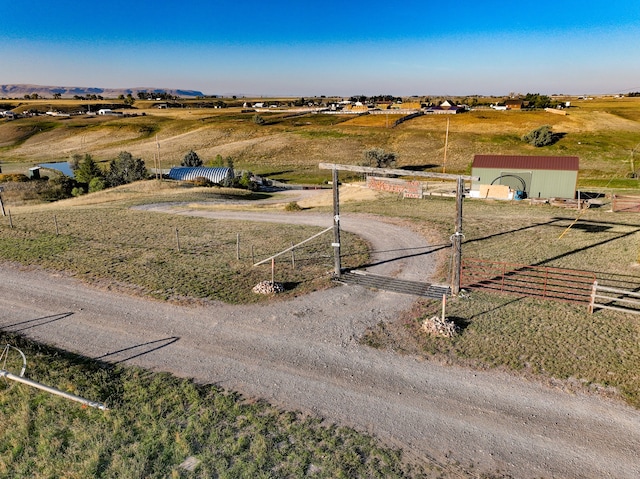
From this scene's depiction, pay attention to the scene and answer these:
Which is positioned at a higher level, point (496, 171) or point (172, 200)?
point (496, 171)

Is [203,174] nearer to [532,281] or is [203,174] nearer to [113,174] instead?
[113,174]

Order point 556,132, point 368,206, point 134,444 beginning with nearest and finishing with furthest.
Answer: point 134,444, point 368,206, point 556,132

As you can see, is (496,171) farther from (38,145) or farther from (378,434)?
(38,145)

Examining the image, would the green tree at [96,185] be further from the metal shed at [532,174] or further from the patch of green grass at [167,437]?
the patch of green grass at [167,437]

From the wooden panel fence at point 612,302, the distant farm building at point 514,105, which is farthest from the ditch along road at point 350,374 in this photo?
the distant farm building at point 514,105

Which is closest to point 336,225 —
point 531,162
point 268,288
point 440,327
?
point 268,288

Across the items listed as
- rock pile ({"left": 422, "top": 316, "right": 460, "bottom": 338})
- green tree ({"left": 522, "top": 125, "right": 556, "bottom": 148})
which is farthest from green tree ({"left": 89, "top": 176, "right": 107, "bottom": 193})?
green tree ({"left": 522, "top": 125, "right": 556, "bottom": 148})

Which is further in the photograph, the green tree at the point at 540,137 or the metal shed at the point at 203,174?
the green tree at the point at 540,137

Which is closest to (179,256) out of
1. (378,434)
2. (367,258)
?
(367,258)
